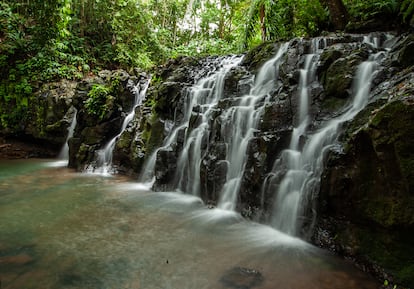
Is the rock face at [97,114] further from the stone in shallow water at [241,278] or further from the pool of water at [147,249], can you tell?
the stone in shallow water at [241,278]

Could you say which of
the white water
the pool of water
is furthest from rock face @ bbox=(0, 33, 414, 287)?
the white water

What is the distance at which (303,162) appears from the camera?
4.49m

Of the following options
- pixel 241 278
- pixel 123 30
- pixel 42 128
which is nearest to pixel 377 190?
pixel 241 278

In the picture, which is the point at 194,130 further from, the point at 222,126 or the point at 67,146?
the point at 67,146

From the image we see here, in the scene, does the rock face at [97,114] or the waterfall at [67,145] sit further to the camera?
the waterfall at [67,145]

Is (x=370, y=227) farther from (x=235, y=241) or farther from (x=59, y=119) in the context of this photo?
(x=59, y=119)

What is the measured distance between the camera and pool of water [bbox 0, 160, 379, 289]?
3072 millimetres

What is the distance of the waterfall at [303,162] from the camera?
418 cm

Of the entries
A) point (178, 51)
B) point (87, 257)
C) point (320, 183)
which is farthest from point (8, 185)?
point (178, 51)

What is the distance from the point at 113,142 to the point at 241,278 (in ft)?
24.4

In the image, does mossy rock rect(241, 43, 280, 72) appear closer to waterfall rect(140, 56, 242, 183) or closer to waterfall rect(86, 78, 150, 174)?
waterfall rect(140, 56, 242, 183)

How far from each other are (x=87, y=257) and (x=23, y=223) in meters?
1.74

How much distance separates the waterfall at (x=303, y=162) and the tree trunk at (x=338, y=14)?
9.30ft

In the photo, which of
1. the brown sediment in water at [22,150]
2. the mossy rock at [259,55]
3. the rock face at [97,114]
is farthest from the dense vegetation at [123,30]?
the rock face at [97,114]
